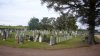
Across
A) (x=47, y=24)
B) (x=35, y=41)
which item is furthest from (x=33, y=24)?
(x=35, y=41)

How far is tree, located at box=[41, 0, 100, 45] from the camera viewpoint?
26.9 meters

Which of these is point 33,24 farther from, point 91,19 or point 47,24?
point 91,19

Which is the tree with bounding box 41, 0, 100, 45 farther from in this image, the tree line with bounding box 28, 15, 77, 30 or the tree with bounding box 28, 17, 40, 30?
the tree with bounding box 28, 17, 40, 30

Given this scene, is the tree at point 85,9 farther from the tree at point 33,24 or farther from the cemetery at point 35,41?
the tree at point 33,24

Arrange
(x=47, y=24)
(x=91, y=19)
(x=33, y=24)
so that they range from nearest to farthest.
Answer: (x=91, y=19) < (x=47, y=24) < (x=33, y=24)

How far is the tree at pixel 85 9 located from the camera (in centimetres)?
2691

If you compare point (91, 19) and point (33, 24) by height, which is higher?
point (33, 24)

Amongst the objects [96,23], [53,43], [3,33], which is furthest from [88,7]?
[3,33]

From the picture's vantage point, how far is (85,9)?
27.1 m

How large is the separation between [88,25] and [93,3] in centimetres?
337

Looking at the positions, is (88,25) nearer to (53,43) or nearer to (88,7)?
(88,7)

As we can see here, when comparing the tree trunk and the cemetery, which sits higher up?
the tree trunk

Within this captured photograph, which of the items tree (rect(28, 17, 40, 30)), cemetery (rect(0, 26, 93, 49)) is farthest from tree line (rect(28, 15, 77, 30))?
cemetery (rect(0, 26, 93, 49))

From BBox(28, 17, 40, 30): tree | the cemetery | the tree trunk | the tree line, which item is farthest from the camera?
BBox(28, 17, 40, 30): tree
